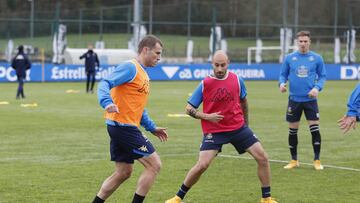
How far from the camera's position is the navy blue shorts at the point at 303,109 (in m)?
13.6

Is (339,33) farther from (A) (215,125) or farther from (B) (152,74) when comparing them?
(A) (215,125)

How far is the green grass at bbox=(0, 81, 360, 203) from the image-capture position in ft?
35.7

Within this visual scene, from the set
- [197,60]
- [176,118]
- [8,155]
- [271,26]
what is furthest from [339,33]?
[8,155]

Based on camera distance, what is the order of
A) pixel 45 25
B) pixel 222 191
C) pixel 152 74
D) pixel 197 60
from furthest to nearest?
pixel 197 60 < pixel 45 25 < pixel 152 74 < pixel 222 191

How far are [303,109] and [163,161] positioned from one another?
8.48ft

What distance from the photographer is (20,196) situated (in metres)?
10.5

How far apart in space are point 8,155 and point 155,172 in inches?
246

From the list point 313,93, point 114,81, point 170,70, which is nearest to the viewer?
point 114,81

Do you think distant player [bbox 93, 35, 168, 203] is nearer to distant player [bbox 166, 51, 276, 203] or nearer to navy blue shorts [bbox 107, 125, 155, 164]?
navy blue shorts [bbox 107, 125, 155, 164]

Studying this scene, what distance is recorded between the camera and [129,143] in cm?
882

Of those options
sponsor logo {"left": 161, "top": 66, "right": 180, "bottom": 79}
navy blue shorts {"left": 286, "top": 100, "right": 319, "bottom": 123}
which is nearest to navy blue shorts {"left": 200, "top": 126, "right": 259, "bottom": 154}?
navy blue shorts {"left": 286, "top": 100, "right": 319, "bottom": 123}

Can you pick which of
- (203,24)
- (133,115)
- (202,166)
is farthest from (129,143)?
(203,24)

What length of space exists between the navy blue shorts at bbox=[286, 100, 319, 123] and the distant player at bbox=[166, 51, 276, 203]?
347 cm

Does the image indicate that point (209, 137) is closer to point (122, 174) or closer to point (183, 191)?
point (183, 191)
